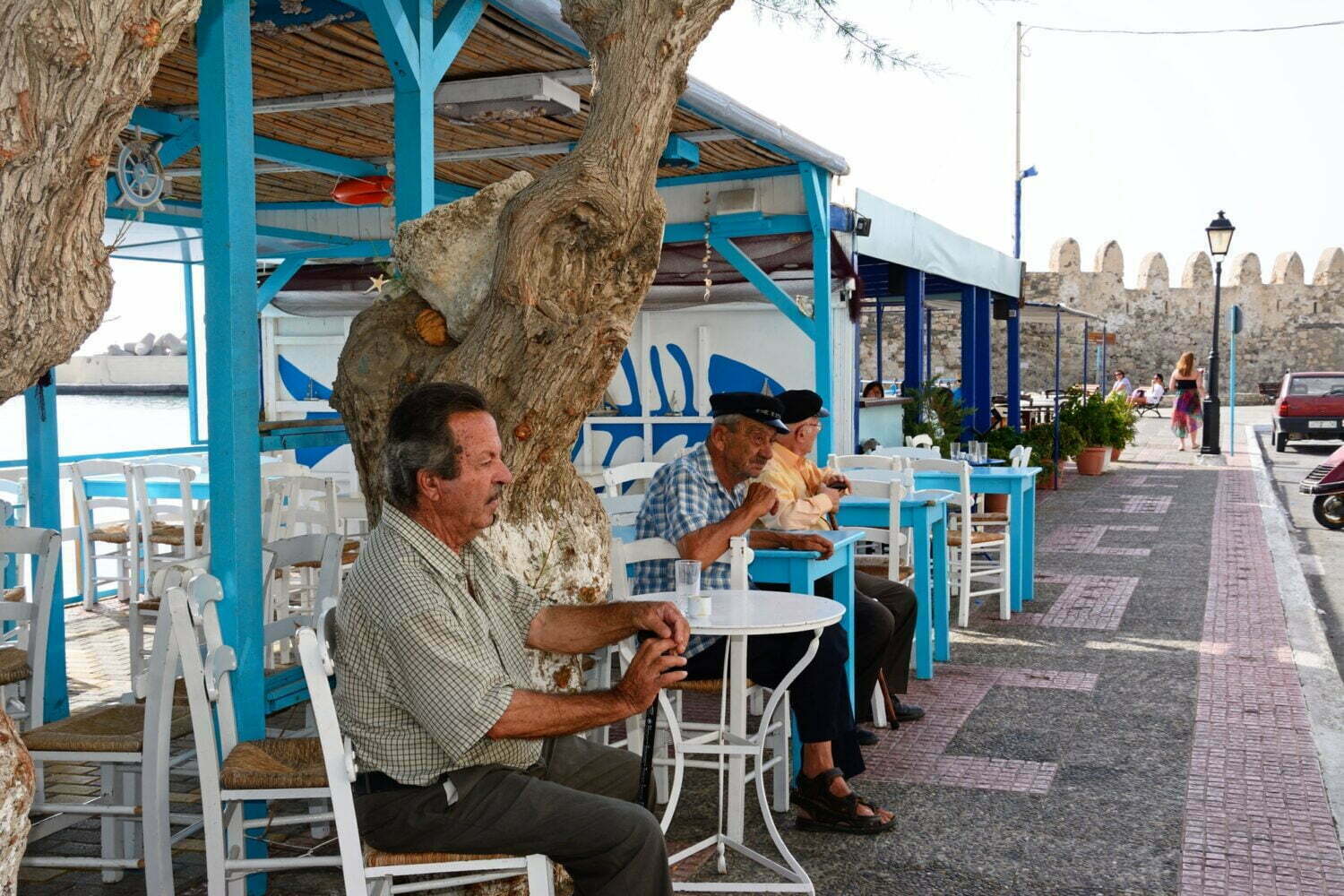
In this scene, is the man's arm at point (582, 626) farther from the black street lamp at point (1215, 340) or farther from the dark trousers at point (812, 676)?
the black street lamp at point (1215, 340)

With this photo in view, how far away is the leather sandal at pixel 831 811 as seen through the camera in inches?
158

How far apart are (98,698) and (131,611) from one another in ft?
2.97

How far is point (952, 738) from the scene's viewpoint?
508 centimetres

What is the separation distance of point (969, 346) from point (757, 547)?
36.3 feet

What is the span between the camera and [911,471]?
666 centimetres

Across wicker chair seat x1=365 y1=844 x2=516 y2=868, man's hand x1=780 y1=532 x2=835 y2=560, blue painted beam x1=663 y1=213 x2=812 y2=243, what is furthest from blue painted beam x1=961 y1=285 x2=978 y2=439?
wicker chair seat x1=365 y1=844 x2=516 y2=868

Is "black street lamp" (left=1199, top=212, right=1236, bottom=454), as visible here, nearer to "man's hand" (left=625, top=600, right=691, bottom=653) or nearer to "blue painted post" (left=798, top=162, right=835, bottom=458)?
"blue painted post" (left=798, top=162, right=835, bottom=458)

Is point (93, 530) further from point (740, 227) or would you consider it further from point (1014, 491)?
point (1014, 491)

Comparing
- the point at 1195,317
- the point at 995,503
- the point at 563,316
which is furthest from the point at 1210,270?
the point at 563,316

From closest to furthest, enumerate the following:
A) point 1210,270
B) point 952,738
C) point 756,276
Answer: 1. point 952,738
2. point 756,276
3. point 1210,270

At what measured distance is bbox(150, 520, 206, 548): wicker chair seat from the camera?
741cm

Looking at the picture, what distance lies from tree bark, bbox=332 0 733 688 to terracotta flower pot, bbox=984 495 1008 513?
6617 mm

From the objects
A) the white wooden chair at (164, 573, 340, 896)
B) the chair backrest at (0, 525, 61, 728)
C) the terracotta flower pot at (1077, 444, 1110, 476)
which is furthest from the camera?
the terracotta flower pot at (1077, 444, 1110, 476)

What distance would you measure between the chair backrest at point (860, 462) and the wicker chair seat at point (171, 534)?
145 inches
